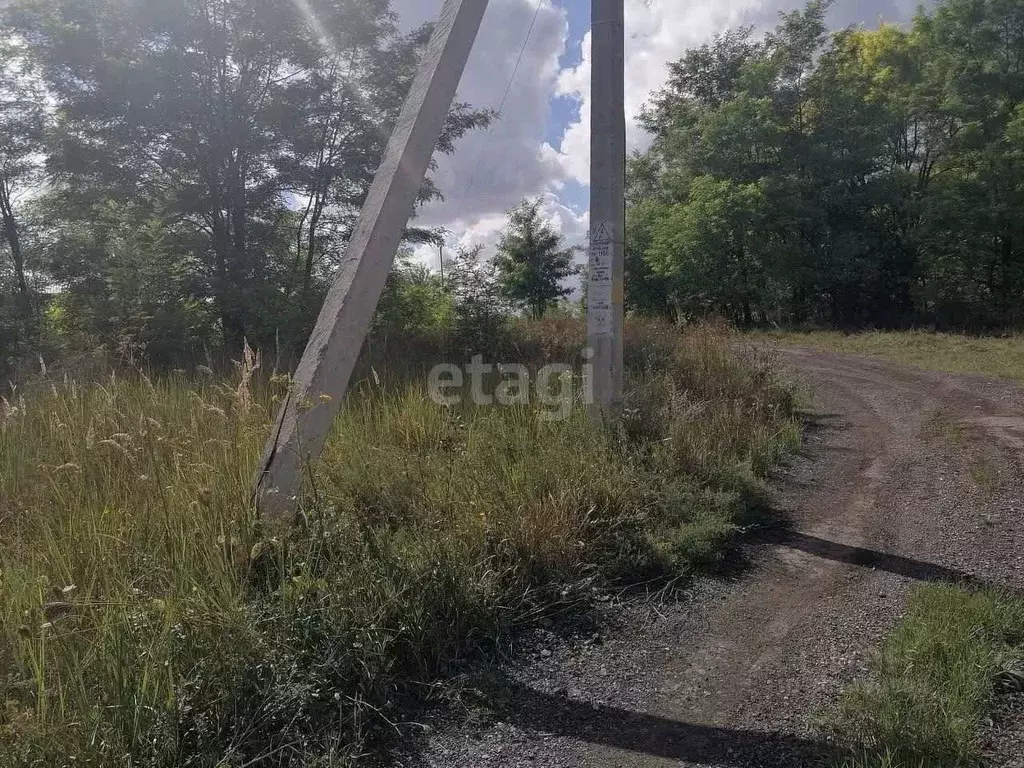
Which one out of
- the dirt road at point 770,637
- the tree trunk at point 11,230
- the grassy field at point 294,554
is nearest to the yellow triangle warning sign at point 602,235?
the grassy field at point 294,554

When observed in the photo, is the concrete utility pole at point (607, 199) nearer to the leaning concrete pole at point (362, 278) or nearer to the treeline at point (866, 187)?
the leaning concrete pole at point (362, 278)

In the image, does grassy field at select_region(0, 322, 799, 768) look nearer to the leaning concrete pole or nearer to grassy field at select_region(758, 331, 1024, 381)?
the leaning concrete pole

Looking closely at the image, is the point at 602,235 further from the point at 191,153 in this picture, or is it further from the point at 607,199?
the point at 191,153

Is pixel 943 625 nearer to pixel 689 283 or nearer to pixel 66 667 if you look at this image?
pixel 66 667

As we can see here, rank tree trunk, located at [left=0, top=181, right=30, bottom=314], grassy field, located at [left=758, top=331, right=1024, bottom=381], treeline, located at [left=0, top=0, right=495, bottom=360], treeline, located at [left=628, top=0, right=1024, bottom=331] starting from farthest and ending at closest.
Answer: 1. treeline, located at [left=628, top=0, right=1024, bottom=331]
2. tree trunk, located at [left=0, top=181, right=30, bottom=314]
3. grassy field, located at [left=758, top=331, right=1024, bottom=381]
4. treeline, located at [left=0, top=0, right=495, bottom=360]

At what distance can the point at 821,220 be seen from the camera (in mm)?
21578

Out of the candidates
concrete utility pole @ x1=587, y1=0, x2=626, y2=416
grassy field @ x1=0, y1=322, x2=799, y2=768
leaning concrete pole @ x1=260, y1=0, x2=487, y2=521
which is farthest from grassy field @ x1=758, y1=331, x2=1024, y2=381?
leaning concrete pole @ x1=260, y1=0, x2=487, y2=521

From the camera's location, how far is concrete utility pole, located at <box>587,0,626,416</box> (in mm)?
4832

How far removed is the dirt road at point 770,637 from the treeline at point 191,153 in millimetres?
7349

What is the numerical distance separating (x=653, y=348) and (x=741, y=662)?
5.94 m

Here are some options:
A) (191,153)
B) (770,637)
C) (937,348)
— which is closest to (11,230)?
(191,153)

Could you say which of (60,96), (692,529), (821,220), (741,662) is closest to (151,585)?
(741,662)

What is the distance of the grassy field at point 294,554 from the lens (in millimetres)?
1970

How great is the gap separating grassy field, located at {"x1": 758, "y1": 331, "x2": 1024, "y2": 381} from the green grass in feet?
28.5
